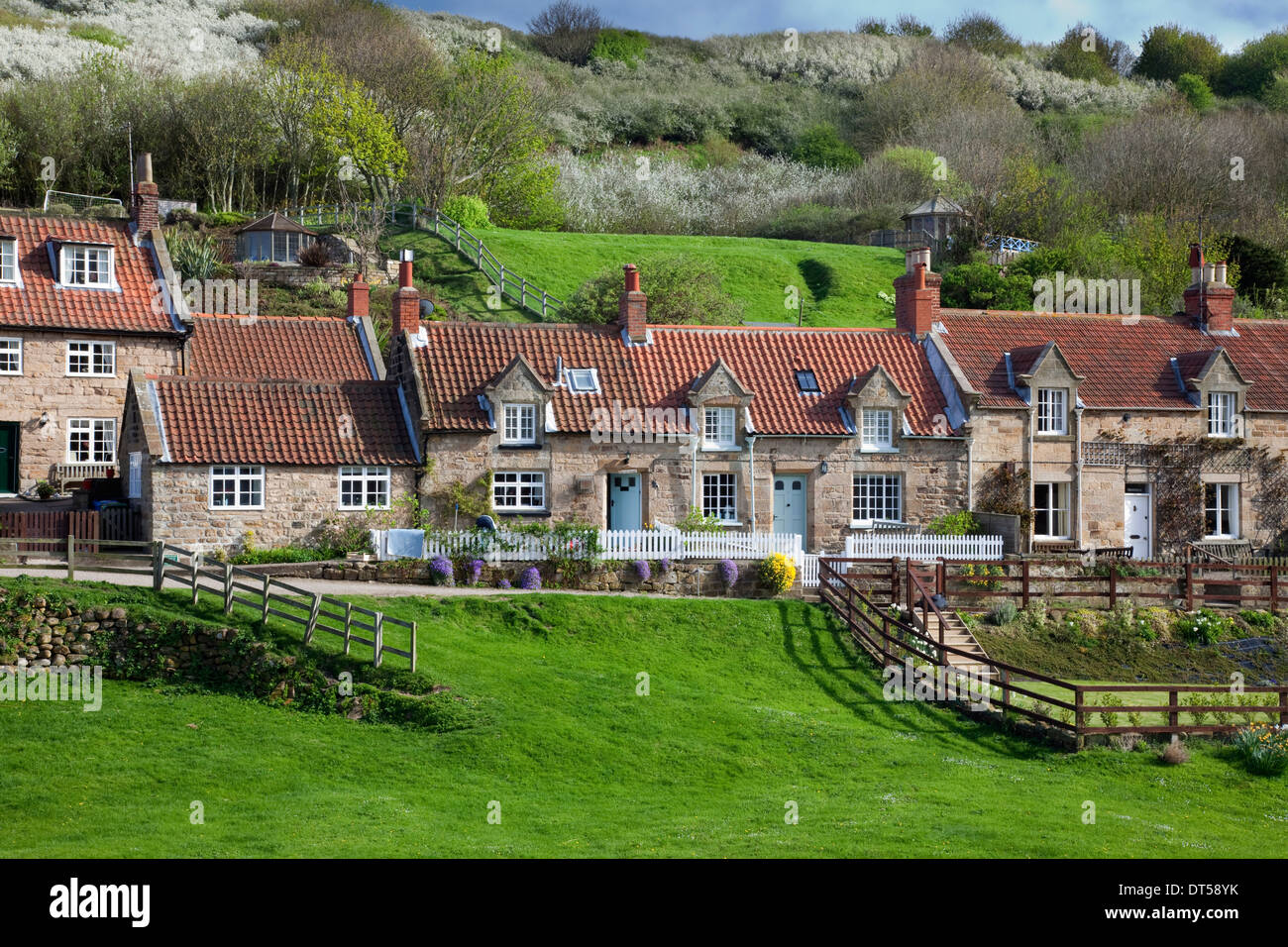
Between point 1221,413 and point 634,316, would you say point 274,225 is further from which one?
point 1221,413

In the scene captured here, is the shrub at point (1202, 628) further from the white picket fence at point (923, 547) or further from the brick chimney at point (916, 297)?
the brick chimney at point (916, 297)

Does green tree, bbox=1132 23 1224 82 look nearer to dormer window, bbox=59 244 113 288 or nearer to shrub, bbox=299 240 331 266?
shrub, bbox=299 240 331 266

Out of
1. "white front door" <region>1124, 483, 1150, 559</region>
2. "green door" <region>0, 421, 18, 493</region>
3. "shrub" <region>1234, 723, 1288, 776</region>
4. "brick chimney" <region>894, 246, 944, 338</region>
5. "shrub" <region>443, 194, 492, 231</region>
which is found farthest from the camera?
"shrub" <region>443, 194, 492, 231</region>

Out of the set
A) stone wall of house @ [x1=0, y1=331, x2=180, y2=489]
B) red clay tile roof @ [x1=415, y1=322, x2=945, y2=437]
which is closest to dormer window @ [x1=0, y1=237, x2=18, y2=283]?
stone wall of house @ [x1=0, y1=331, x2=180, y2=489]

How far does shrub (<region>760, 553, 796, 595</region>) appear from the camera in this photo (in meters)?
35.7

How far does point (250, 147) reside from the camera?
7312 centimetres

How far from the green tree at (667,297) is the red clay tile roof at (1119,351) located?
41.1ft

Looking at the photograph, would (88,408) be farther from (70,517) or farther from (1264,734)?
(1264,734)

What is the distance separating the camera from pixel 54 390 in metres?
43.2

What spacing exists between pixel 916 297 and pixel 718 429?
8.37m

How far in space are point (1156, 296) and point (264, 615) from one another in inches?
1804

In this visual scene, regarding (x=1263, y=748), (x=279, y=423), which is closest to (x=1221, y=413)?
(x=1263, y=748)

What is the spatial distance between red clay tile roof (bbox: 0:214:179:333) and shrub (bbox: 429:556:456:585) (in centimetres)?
1439
